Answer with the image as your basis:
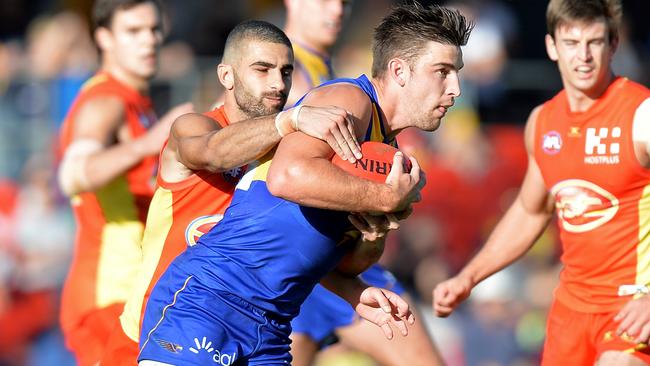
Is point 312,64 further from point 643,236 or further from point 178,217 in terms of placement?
point 643,236

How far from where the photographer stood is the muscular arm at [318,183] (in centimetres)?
468

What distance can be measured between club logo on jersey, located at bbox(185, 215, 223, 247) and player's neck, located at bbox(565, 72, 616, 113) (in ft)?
7.56

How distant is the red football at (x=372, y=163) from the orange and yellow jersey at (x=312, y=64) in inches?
116

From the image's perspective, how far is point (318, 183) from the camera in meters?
4.67

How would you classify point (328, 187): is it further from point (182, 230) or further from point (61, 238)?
point (61, 238)

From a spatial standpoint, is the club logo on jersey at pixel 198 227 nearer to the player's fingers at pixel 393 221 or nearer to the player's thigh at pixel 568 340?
the player's fingers at pixel 393 221

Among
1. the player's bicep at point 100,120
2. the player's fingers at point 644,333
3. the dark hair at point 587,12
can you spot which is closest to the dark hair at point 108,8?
the player's bicep at point 100,120

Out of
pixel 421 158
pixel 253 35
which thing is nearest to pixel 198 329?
pixel 253 35

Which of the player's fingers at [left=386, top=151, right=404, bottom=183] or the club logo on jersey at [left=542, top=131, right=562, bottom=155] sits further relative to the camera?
the club logo on jersey at [left=542, top=131, right=562, bottom=155]

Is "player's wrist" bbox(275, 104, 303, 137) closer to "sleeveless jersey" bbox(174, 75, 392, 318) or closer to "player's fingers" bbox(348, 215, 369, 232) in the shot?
"sleeveless jersey" bbox(174, 75, 392, 318)

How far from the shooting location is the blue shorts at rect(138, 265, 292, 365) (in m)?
5.11

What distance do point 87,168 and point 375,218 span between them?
297cm

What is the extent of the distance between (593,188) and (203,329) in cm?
257

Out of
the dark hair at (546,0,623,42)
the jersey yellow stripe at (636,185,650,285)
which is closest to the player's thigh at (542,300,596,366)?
the jersey yellow stripe at (636,185,650,285)
